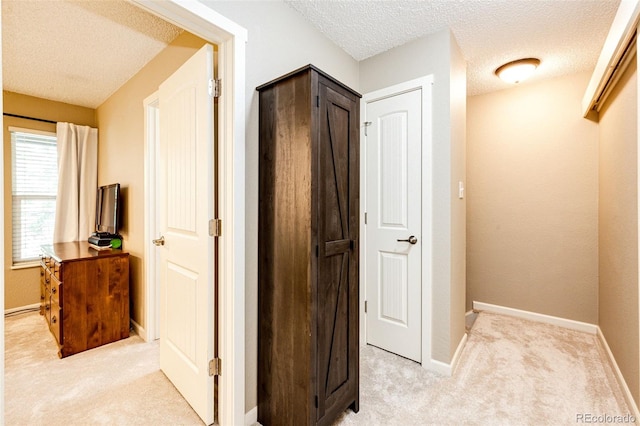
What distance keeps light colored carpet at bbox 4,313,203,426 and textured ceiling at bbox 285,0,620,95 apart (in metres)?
2.70

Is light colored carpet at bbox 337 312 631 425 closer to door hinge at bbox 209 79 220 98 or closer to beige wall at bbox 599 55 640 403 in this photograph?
beige wall at bbox 599 55 640 403

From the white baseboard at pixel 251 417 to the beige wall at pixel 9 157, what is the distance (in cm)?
354

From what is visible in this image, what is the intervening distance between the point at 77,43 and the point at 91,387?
255 cm

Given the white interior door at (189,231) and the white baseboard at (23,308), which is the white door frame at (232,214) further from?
the white baseboard at (23,308)

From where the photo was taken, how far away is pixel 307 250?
1491 millimetres

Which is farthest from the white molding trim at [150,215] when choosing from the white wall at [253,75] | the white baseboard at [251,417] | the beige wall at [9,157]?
the beige wall at [9,157]

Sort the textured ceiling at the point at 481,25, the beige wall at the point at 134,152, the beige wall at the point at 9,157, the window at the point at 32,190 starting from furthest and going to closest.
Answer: the window at the point at 32,190 → the beige wall at the point at 9,157 → the beige wall at the point at 134,152 → the textured ceiling at the point at 481,25

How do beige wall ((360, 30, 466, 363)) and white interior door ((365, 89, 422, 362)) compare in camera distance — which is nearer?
beige wall ((360, 30, 466, 363))

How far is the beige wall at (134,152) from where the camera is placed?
2.60 metres

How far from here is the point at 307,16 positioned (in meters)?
2.11

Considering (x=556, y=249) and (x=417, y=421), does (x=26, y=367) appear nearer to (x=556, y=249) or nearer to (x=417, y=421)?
(x=417, y=421)

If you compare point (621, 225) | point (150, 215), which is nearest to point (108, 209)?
point (150, 215)

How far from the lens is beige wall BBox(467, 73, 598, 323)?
9.79ft

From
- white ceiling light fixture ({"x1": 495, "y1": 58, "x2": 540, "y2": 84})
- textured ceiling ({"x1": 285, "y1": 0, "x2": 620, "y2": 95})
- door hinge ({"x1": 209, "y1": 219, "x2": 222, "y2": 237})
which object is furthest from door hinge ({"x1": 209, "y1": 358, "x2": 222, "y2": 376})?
white ceiling light fixture ({"x1": 495, "y1": 58, "x2": 540, "y2": 84})
